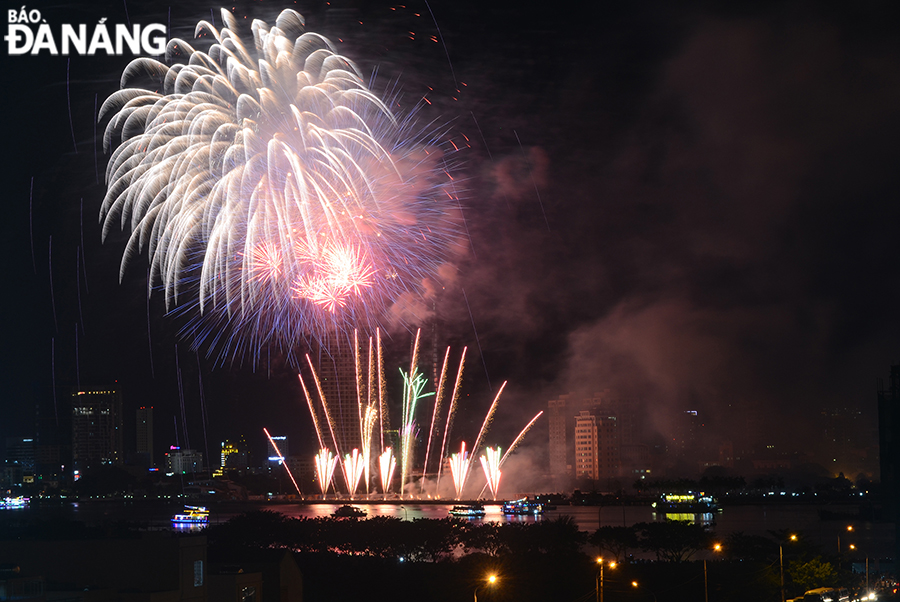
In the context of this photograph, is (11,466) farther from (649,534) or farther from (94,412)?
(649,534)

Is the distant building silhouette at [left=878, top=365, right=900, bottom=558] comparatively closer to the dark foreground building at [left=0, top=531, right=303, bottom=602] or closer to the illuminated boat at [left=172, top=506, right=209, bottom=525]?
the dark foreground building at [left=0, top=531, right=303, bottom=602]

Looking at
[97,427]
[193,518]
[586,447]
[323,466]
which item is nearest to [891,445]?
[323,466]

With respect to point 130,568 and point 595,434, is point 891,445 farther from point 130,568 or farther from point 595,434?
point 595,434

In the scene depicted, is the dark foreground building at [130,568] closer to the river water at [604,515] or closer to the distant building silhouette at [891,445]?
the distant building silhouette at [891,445]

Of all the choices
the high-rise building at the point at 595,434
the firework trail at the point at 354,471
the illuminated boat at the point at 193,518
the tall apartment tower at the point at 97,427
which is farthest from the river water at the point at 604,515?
the tall apartment tower at the point at 97,427

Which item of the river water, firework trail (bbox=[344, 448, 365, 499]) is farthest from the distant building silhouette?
firework trail (bbox=[344, 448, 365, 499])
